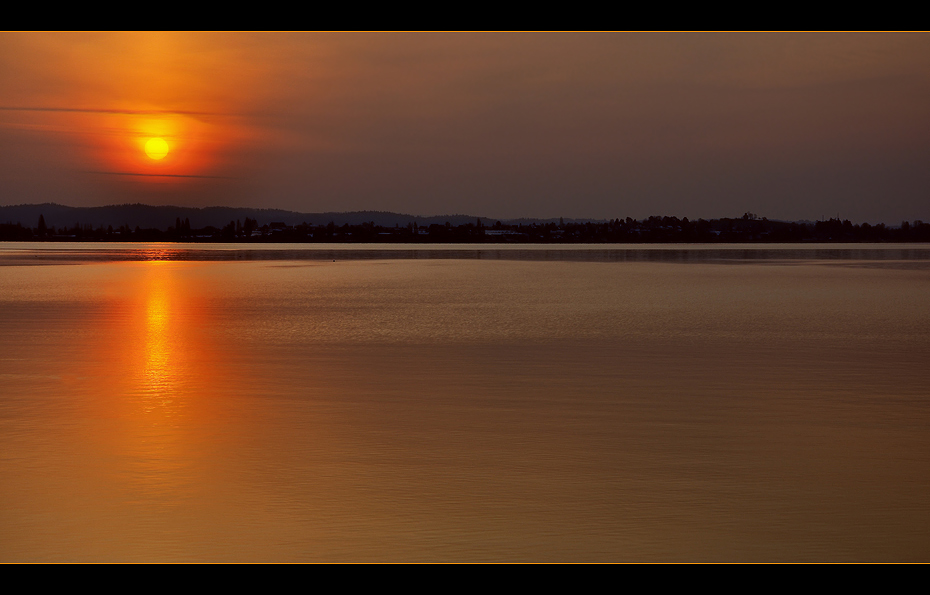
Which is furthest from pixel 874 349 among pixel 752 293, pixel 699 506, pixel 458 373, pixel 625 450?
pixel 752 293

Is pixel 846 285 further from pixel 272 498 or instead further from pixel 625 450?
pixel 272 498

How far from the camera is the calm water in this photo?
711 cm

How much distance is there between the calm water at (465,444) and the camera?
23.3ft

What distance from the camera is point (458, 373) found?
49.8 ft

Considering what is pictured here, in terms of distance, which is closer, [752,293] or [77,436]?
[77,436]

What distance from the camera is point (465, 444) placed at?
9977 millimetres

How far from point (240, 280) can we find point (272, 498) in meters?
41.9

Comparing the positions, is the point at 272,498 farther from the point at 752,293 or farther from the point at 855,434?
the point at 752,293
